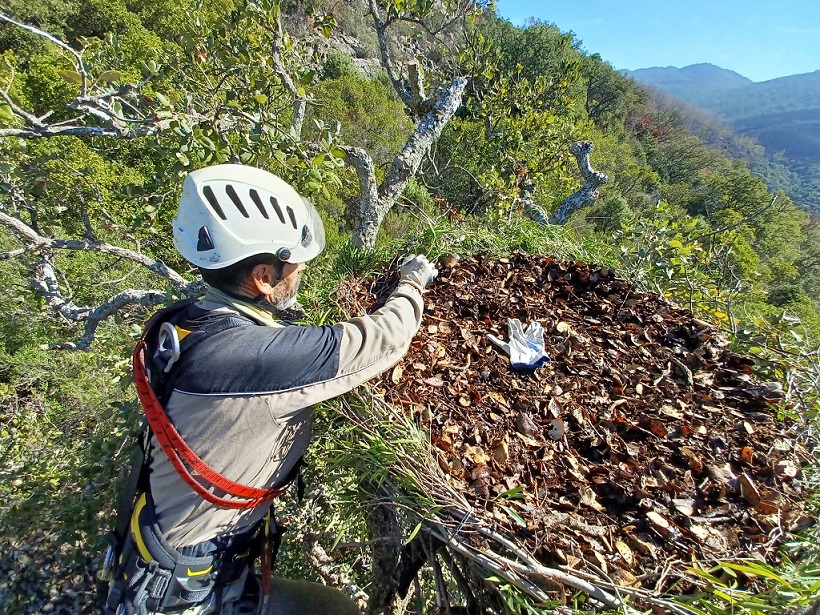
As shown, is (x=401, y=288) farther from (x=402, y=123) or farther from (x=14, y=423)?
(x=402, y=123)

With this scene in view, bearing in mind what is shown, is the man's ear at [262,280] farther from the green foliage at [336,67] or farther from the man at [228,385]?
the green foliage at [336,67]

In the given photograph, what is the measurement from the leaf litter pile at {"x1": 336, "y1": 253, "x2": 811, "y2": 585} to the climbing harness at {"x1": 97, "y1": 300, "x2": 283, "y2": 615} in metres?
0.86

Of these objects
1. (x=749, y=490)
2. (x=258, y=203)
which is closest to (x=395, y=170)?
(x=258, y=203)

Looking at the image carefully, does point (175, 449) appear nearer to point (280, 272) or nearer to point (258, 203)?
point (280, 272)

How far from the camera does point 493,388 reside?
7.27 ft

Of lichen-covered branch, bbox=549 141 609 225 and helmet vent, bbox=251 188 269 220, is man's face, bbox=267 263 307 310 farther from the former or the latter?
lichen-covered branch, bbox=549 141 609 225

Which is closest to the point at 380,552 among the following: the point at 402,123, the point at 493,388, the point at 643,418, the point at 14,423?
the point at 493,388

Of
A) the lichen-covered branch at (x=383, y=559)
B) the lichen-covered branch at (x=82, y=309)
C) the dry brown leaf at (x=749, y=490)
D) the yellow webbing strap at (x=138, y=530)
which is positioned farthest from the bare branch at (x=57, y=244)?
the dry brown leaf at (x=749, y=490)

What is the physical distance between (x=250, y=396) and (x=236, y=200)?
2.79ft

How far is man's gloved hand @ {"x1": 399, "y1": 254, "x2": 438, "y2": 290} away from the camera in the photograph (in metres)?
2.37

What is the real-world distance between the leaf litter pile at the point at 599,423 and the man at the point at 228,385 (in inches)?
19.6

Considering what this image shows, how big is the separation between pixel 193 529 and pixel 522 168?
6508 mm

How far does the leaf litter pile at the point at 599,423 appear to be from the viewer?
1623mm

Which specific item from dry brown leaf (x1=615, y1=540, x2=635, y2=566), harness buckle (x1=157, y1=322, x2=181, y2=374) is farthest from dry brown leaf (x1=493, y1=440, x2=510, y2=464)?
harness buckle (x1=157, y1=322, x2=181, y2=374)
